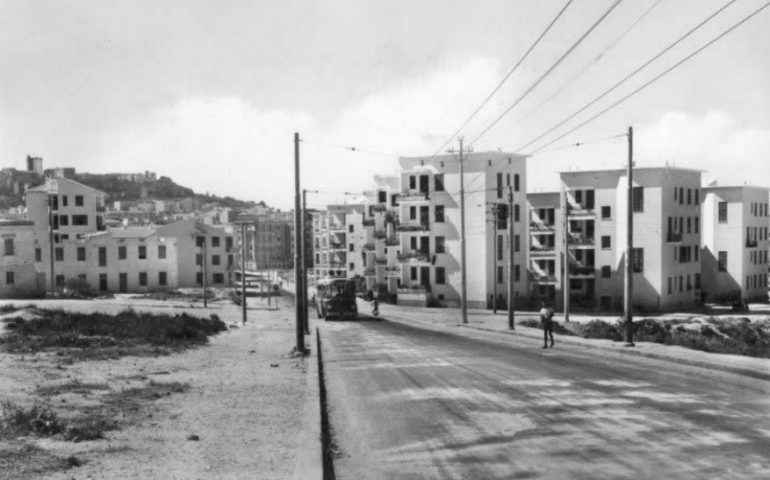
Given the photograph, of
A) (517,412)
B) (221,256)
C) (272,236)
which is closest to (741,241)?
(221,256)

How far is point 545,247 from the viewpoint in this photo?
71.5 meters

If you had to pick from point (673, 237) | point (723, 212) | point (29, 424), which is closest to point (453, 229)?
point (673, 237)

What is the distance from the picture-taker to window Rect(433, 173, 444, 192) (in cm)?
7056

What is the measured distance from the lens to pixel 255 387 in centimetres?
1553

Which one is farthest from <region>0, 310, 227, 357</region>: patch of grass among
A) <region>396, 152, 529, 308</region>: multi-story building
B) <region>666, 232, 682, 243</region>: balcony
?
<region>666, 232, 682, 243</region>: balcony

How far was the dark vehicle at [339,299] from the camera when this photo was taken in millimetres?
49000

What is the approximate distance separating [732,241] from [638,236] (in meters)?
17.1

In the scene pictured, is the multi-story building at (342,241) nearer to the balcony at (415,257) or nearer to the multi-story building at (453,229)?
the balcony at (415,257)

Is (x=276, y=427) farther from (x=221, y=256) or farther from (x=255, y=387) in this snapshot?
(x=221, y=256)

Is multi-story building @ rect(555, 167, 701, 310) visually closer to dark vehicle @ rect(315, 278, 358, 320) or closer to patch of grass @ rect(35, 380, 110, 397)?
dark vehicle @ rect(315, 278, 358, 320)

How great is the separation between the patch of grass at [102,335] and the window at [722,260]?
2417 inches

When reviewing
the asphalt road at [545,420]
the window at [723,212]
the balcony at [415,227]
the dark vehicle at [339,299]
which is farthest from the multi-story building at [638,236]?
the asphalt road at [545,420]

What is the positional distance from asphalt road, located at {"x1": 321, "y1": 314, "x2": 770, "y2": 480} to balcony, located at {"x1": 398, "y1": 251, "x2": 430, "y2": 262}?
50.0 meters

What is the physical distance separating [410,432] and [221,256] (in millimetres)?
86136
